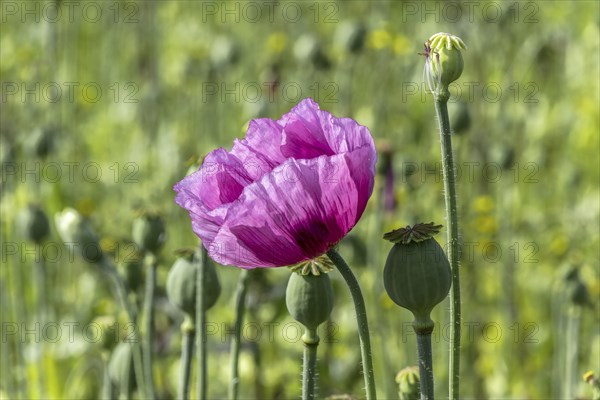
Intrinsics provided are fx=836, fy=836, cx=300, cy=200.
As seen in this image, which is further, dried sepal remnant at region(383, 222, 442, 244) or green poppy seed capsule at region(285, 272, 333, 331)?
green poppy seed capsule at region(285, 272, 333, 331)

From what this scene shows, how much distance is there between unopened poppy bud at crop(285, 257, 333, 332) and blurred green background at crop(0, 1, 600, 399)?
21cm

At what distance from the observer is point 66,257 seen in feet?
7.87

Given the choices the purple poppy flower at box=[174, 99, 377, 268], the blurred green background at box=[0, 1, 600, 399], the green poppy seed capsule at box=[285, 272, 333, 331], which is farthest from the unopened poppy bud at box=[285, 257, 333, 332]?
the blurred green background at box=[0, 1, 600, 399]

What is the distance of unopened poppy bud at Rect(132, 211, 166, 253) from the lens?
1.10 meters

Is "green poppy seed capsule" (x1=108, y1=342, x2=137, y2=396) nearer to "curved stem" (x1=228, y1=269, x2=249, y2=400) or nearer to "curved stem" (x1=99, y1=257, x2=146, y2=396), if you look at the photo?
"curved stem" (x1=99, y1=257, x2=146, y2=396)

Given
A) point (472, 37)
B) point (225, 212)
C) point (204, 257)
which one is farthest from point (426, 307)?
point (472, 37)

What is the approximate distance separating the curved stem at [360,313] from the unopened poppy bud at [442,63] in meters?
0.16

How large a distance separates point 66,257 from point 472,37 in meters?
1.56

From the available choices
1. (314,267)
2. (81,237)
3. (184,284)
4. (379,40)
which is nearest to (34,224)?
(81,237)

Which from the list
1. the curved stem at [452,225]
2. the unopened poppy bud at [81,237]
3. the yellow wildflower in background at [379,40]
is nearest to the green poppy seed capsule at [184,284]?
the unopened poppy bud at [81,237]

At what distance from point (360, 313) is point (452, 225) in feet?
0.34

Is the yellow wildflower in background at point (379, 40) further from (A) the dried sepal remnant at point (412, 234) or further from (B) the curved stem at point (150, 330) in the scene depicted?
(A) the dried sepal remnant at point (412, 234)

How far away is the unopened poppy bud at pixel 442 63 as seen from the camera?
0.68 m

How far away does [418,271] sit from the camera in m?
0.66
